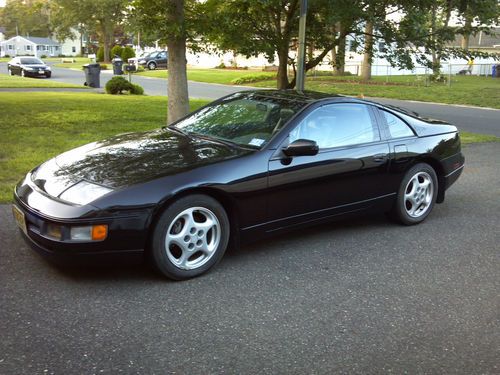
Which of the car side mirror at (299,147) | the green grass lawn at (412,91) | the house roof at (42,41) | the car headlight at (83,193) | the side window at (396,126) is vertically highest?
the house roof at (42,41)

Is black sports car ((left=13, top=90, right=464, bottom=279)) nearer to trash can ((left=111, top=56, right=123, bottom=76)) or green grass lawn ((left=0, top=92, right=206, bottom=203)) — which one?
green grass lawn ((left=0, top=92, right=206, bottom=203))

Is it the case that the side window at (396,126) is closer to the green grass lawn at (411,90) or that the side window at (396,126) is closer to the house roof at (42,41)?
the green grass lawn at (411,90)

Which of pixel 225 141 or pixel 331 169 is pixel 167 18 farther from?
pixel 331 169

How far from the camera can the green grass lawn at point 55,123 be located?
770 centimetres

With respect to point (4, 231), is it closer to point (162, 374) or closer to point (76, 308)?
point (76, 308)

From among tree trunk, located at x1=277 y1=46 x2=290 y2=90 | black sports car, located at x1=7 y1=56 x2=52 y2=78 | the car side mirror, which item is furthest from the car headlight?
black sports car, located at x1=7 y1=56 x2=52 y2=78

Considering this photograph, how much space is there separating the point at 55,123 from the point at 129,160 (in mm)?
7468

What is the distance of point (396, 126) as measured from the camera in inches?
215

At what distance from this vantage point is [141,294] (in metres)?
3.68

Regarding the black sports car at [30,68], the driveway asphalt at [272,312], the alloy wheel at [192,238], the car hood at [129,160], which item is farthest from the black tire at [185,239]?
the black sports car at [30,68]

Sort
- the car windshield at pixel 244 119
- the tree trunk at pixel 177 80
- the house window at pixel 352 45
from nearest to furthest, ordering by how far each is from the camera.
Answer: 1. the car windshield at pixel 244 119
2. the tree trunk at pixel 177 80
3. the house window at pixel 352 45

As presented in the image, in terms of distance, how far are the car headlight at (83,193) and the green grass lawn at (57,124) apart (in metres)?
2.41

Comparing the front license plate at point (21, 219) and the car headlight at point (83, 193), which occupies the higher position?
the car headlight at point (83, 193)

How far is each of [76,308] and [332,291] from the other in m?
1.76
